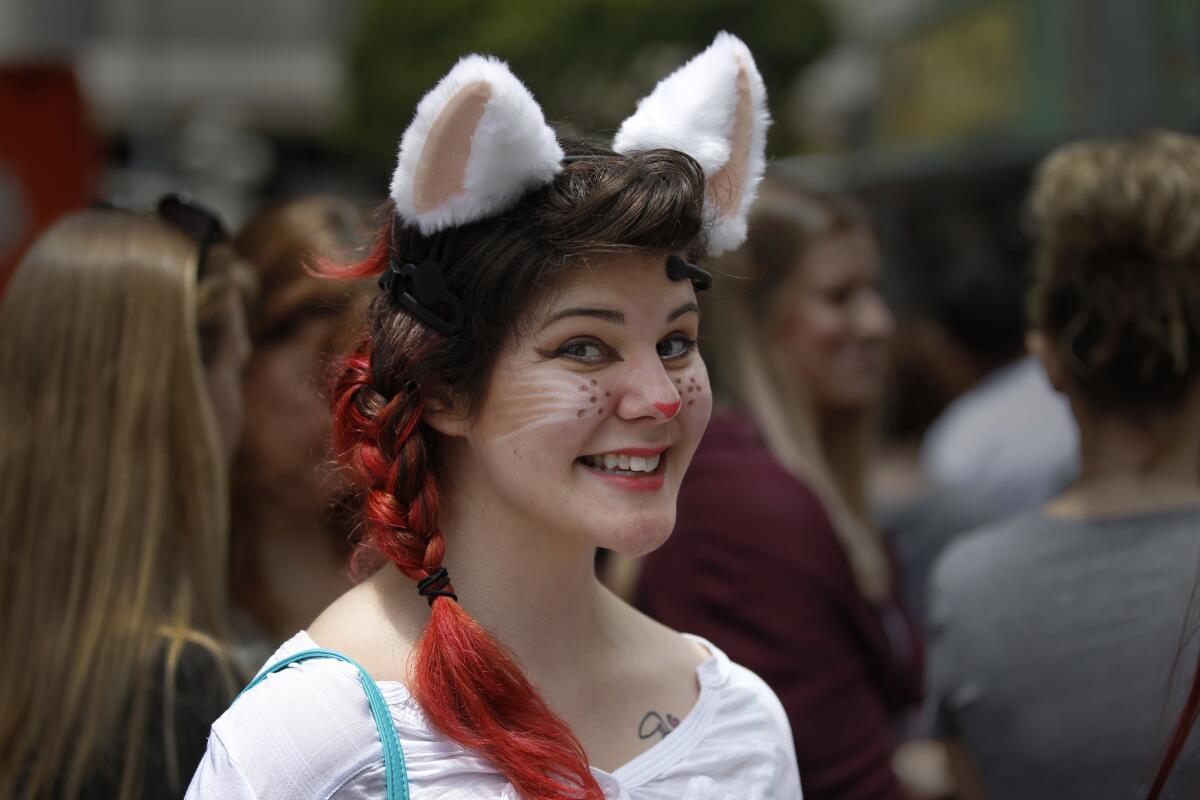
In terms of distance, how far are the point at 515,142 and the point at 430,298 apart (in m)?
0.23

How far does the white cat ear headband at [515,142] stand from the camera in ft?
5.26

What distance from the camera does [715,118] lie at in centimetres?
182

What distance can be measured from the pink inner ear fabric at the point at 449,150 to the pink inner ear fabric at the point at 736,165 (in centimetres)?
39

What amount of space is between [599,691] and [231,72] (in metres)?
26.0

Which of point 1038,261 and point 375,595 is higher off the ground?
point 1038,261

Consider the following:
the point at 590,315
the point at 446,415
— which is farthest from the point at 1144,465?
the point at 446,415

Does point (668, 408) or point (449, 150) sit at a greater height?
point (449, 150)

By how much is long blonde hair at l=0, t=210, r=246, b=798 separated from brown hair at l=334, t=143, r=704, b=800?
67 centimetres

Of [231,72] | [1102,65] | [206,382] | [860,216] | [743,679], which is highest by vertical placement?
[231,72]

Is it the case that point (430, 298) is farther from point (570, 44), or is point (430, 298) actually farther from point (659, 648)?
point (570, 44)

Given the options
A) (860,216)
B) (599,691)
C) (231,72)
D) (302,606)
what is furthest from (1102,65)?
(231,72)

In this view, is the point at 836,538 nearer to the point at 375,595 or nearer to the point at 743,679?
the point at 743,679

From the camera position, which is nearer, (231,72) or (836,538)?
(836,538)

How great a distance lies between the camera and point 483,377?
1690 millimetres
